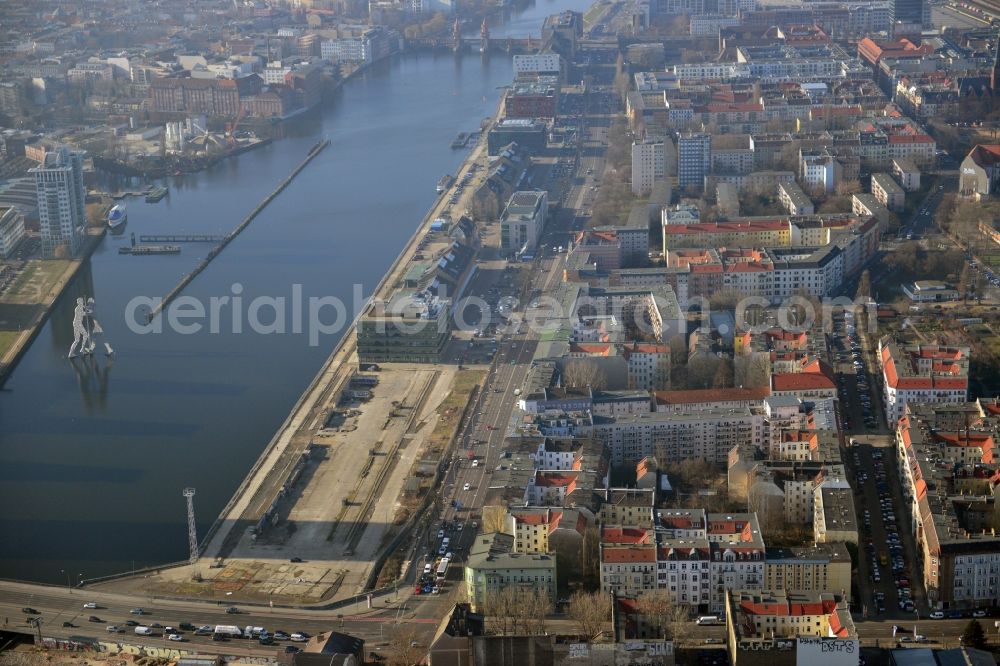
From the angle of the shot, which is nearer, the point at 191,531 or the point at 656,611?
the point at 656,611

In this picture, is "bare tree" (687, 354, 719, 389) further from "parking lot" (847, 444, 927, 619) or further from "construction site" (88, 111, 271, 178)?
"construction site" (88, 111, 271, 178)

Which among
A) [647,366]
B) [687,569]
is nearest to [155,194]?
[647,366]

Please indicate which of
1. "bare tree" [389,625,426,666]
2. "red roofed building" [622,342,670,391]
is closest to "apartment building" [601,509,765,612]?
"bare tree" [389,625,426,666]

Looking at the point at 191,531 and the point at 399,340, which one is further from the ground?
the point at 399,340

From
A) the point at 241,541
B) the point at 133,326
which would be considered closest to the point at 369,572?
the point at 241,541

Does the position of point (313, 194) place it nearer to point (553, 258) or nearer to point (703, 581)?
point (553, 258)

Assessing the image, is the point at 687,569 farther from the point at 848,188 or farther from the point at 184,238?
the point at 184,238
